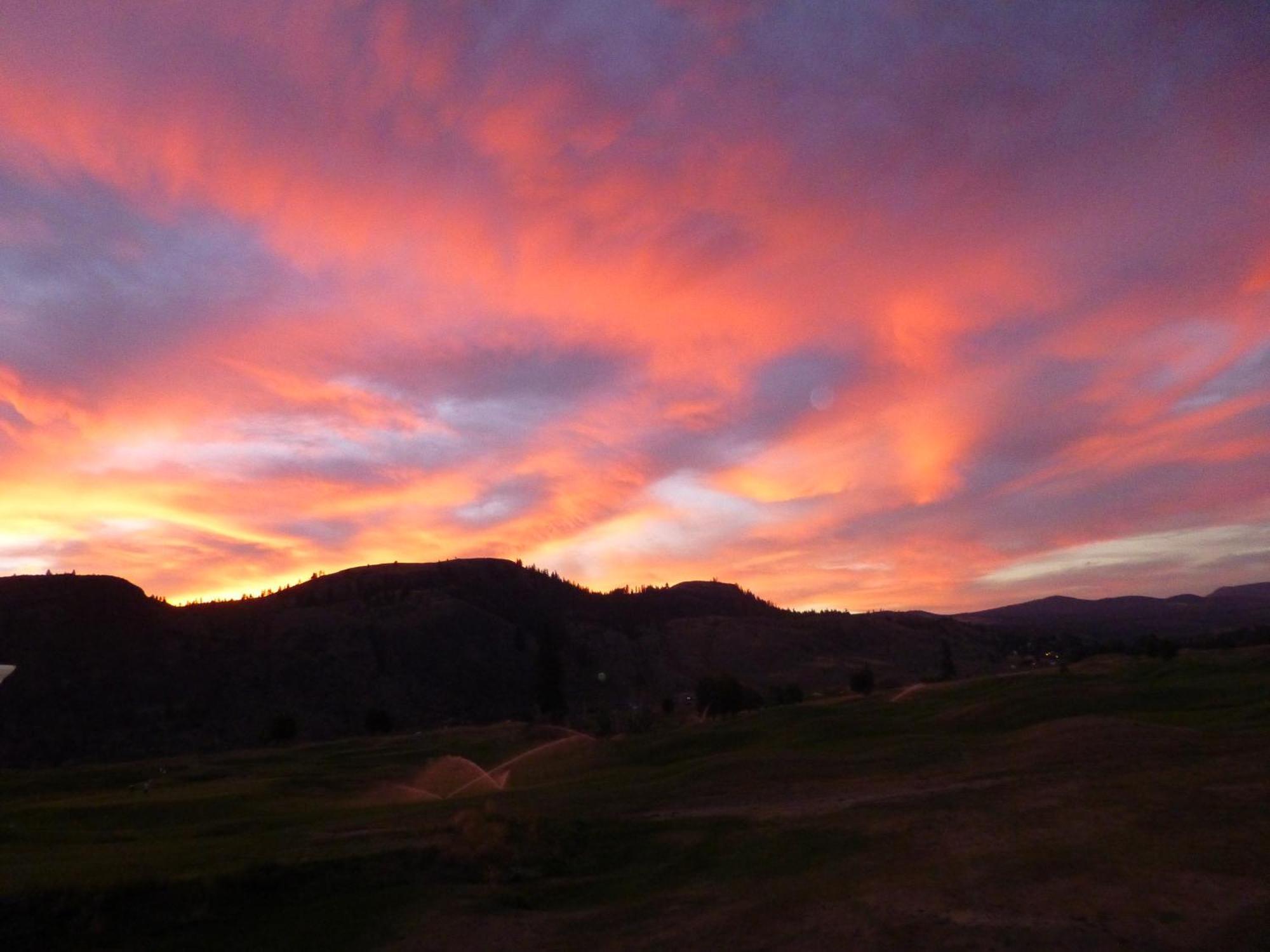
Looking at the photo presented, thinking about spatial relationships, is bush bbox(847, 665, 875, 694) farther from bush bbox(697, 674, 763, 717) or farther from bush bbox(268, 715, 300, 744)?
bush bbox(268, 715, 300, 744)

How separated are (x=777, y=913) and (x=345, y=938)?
6218mm

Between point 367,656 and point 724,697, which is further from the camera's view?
point 367,656

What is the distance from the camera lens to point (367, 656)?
11312 cm

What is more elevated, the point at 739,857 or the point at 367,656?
the point at 367,656

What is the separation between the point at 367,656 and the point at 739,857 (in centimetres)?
10280

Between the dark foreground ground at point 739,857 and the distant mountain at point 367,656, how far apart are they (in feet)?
180

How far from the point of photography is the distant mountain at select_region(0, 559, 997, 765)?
87812 mm

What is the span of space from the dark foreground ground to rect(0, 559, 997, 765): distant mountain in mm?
54988

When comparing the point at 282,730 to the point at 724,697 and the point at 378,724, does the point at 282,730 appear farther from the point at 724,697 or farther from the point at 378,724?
the point at 724,697

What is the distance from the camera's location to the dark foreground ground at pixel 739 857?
12.4 metres

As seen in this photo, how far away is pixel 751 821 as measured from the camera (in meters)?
19.8

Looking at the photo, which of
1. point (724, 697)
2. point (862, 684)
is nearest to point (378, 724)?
point (724, 697)

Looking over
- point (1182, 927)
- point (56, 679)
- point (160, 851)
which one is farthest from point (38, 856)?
point (56, 679)

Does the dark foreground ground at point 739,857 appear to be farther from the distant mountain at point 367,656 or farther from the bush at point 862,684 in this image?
the distant mountain at point 367,656
